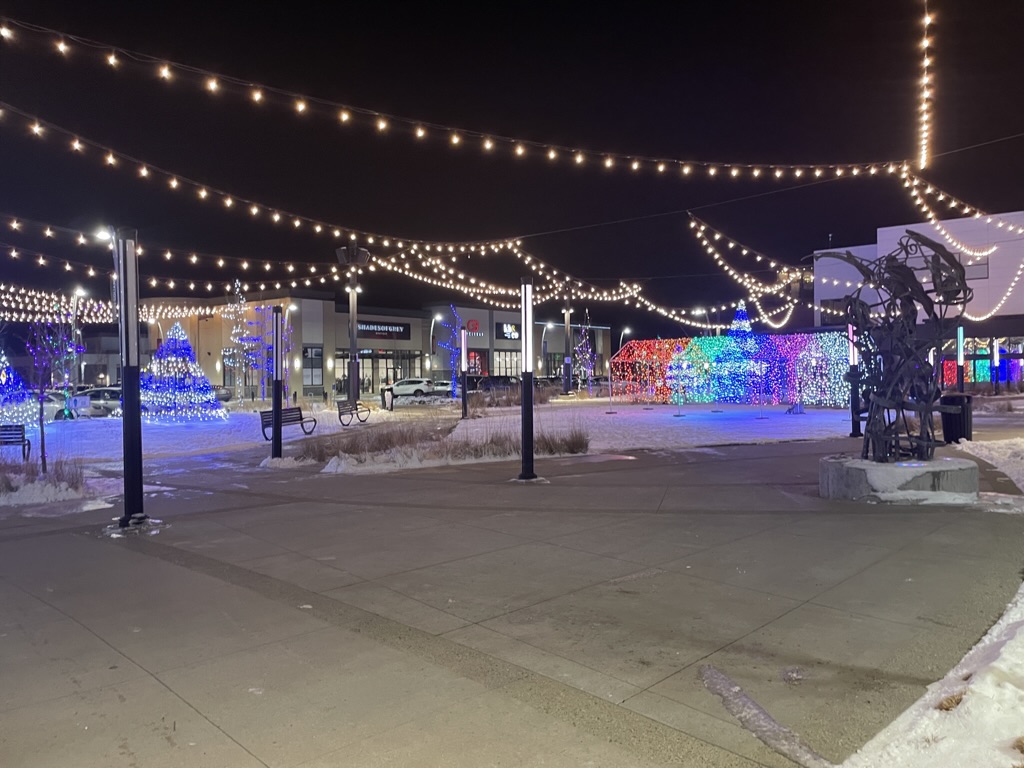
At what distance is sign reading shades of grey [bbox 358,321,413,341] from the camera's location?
59.7 metres

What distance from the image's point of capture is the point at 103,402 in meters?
31.6

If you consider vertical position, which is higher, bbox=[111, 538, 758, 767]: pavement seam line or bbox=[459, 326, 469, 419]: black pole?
bbox=[459, 326, 469, 419]: black pole

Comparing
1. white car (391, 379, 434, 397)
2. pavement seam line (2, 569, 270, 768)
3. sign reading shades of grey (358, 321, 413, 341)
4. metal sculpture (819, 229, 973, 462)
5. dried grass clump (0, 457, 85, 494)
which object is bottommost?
pavement seam line (2, 569, 270, 768)

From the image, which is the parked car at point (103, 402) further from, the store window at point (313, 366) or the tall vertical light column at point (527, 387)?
the tall vertical light column at point (527, 387)

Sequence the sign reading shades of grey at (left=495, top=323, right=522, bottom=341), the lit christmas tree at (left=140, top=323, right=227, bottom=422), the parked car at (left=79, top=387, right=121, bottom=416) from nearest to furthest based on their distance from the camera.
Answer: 1. the lit christmas tree at (left=140, top=323, right=227, bottom=422)
2. the parked car at (left=79, top=387, right=121, bottom=416)
3. the sign reading shades of grey at (left=495, top=323, right=522, bottom=341)

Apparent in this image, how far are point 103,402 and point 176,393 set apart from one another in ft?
20.2

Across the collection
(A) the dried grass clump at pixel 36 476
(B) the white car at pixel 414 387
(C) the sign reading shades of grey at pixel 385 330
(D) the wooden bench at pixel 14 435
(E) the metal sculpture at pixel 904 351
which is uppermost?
(C) the sign reading shades of grey at pixel 385 330

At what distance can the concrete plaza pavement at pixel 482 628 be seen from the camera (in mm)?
3641

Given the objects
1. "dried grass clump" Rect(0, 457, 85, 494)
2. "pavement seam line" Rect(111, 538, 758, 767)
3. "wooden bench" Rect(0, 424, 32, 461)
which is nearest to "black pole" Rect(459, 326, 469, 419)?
"wooden bench" Rect(0, 424, 32, 461)

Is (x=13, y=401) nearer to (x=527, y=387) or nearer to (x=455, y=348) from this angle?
(x=527, y=387)

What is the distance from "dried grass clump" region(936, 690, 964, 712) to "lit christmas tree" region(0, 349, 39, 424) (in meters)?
25.8

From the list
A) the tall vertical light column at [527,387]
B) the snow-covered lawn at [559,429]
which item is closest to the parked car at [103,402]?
the snow-covered lawn at [559,429]

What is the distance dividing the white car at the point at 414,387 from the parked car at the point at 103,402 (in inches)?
619

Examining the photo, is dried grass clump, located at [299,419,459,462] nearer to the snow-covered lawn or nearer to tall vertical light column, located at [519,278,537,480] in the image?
the snow-covered lawn
